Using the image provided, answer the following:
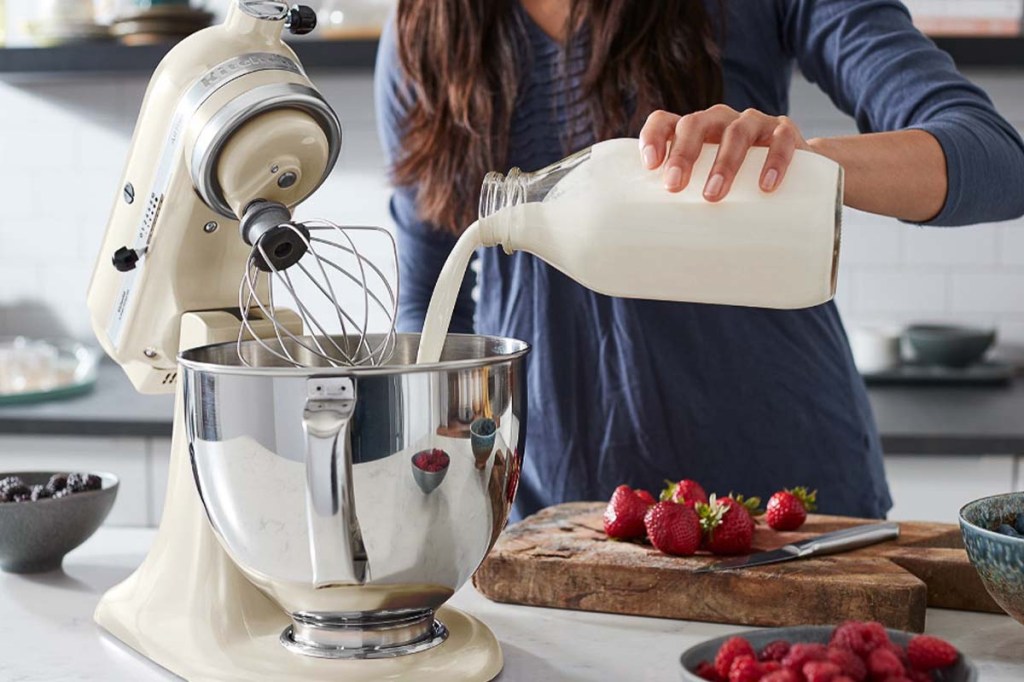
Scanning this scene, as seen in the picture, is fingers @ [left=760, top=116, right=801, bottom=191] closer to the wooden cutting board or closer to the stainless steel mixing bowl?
the stainless steel mixing bowl

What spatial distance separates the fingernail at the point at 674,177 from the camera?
759 millimetres

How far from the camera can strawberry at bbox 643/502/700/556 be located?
0.97m

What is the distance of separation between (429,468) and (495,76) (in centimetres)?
76

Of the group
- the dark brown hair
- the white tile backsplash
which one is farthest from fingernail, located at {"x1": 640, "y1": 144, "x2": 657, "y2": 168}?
the white tile backsplash

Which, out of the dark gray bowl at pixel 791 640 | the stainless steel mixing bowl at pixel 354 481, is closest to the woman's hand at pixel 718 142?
the stainless steel mixing bowl at pixel 354 481

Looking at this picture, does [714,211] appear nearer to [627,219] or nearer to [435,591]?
[627,219]

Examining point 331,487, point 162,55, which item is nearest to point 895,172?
point 331,487

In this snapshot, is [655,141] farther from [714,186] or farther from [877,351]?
[877,351]

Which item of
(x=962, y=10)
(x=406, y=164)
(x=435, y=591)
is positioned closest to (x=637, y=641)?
(x=435, y=591)

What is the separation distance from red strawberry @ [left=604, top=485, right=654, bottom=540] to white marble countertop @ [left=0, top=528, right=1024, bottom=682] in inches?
3.5

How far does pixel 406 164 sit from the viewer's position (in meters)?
1.43

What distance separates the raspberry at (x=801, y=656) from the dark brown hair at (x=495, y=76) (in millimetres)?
784

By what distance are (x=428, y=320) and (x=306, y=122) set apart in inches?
6.2

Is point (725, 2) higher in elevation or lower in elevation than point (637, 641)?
higher
